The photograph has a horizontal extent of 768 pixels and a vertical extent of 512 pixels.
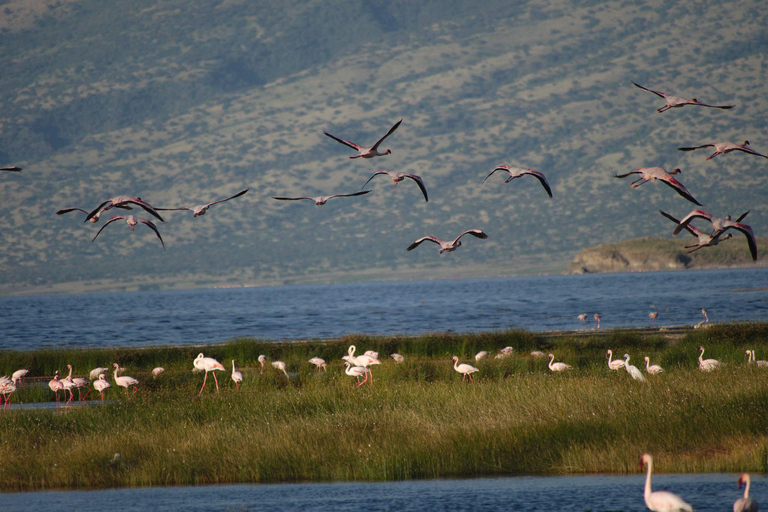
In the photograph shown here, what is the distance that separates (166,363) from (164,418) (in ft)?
43.2

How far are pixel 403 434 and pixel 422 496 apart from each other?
2.42 metres

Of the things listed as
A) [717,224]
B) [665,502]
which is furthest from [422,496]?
[717,224]

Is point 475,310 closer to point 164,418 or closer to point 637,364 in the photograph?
point 637,364

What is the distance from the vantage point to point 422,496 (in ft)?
50.0

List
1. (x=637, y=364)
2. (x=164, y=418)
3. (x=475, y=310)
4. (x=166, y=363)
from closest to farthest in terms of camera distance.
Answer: (x=164, y=418) → (x=637, y=364) → (x=166, y=363) → (x=475, y=310)

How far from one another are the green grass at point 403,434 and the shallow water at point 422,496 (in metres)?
0.45

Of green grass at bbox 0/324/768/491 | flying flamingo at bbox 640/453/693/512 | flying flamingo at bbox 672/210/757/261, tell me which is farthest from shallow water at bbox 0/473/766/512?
flying flamingo at bbox 672/210/757/261

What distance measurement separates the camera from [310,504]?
1495cm

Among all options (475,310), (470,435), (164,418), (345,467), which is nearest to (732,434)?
(470,435)

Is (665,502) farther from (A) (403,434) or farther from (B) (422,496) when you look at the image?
(A) (403,434)

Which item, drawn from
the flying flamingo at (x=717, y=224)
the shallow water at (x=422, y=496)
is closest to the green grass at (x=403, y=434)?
the shallow water at (x=422, y=496)

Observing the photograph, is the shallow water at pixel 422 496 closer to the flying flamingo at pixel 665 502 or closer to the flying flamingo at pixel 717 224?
the flying flamingo at pixel 665 502

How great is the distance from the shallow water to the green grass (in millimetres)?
450

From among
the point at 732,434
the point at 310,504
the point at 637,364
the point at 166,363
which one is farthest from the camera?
the point at 166,363
